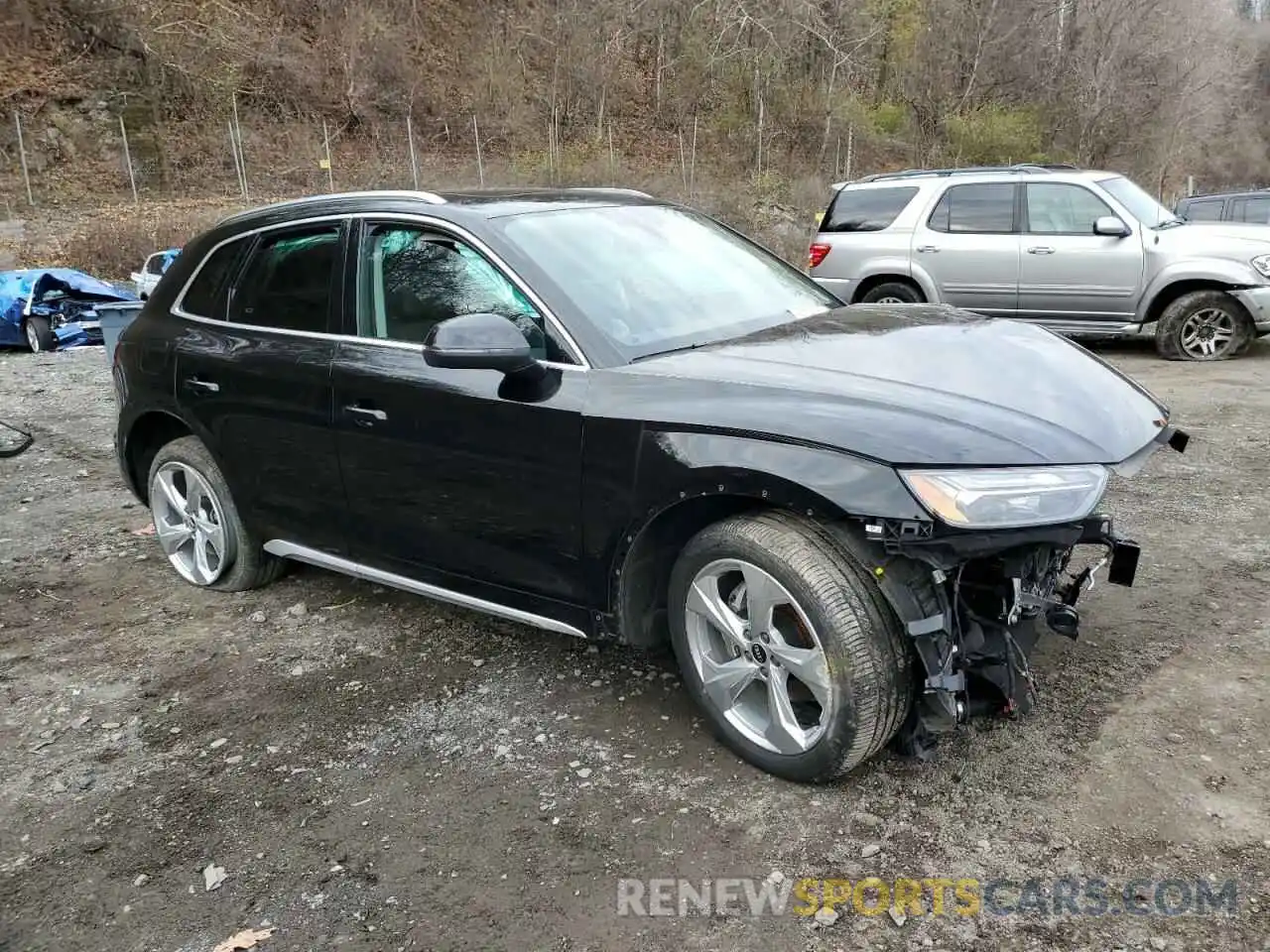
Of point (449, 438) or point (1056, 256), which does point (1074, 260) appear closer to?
point (1056, 256)

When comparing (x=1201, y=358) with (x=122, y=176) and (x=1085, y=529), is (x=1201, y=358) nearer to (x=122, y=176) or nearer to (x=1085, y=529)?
(x=1085, y=529)

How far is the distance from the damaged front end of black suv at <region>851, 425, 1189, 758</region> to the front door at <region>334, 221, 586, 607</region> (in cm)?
102

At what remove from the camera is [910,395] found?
107 inches

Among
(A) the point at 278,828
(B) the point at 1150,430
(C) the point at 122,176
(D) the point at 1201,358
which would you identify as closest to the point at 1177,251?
(D) the point at 1201,358

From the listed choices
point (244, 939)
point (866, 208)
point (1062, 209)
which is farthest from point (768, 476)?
point (866, 208)

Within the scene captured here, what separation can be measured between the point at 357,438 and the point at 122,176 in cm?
2329

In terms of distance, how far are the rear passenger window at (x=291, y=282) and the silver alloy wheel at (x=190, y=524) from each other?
2.89 feet

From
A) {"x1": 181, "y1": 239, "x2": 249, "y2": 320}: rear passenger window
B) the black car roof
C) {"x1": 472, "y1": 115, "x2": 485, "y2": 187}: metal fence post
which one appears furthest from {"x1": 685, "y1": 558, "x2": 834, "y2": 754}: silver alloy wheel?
{"x1": 472, "y1": 115, "x2": 485, "y2": 187}: metal fence post

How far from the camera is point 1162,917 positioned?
90.7 inches

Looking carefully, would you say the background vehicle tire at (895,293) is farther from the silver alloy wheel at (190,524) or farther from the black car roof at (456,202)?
the silver alloy wheel at (190,524)

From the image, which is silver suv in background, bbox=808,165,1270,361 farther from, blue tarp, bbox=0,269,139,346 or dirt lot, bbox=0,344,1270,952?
blue tarp, bbox=0,269,139,346

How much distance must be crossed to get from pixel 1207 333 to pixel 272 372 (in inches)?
342

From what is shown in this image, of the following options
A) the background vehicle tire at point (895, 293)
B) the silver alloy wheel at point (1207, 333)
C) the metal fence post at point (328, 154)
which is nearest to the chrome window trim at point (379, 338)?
the background vehicle tire at point (895, 293)

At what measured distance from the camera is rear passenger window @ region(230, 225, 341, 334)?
3.82 metres
